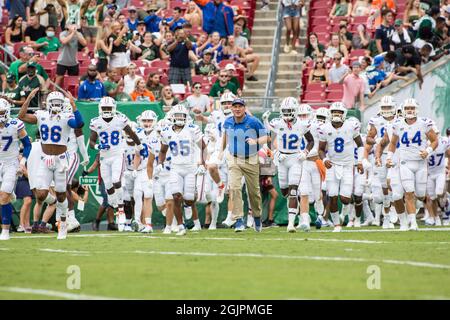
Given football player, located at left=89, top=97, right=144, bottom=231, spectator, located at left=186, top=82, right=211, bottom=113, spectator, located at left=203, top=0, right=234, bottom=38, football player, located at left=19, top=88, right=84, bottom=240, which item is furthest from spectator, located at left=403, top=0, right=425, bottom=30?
football player, located at left=19, top=88, right=84, bottom=240

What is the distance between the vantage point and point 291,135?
645 inches

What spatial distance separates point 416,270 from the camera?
10359 millimetres

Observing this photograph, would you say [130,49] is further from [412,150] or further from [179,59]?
[412,150]

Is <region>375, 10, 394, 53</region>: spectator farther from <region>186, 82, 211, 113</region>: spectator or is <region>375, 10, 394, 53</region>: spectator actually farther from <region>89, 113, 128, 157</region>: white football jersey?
<region>89, 113, 128, 157</region>: white football jersey

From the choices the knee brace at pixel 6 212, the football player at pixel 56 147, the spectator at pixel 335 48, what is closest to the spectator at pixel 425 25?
the spectator at pixel 335 48

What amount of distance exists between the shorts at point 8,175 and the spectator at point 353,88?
6.95 m

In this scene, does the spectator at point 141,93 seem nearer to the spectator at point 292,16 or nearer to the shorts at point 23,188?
the shorts at point 23,188

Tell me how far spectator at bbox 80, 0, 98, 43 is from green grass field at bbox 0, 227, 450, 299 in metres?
9.12

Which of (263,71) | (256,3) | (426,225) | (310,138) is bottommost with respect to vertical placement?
(426,225)

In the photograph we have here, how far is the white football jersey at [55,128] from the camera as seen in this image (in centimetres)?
1513

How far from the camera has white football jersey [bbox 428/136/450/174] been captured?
18422 millimetres
